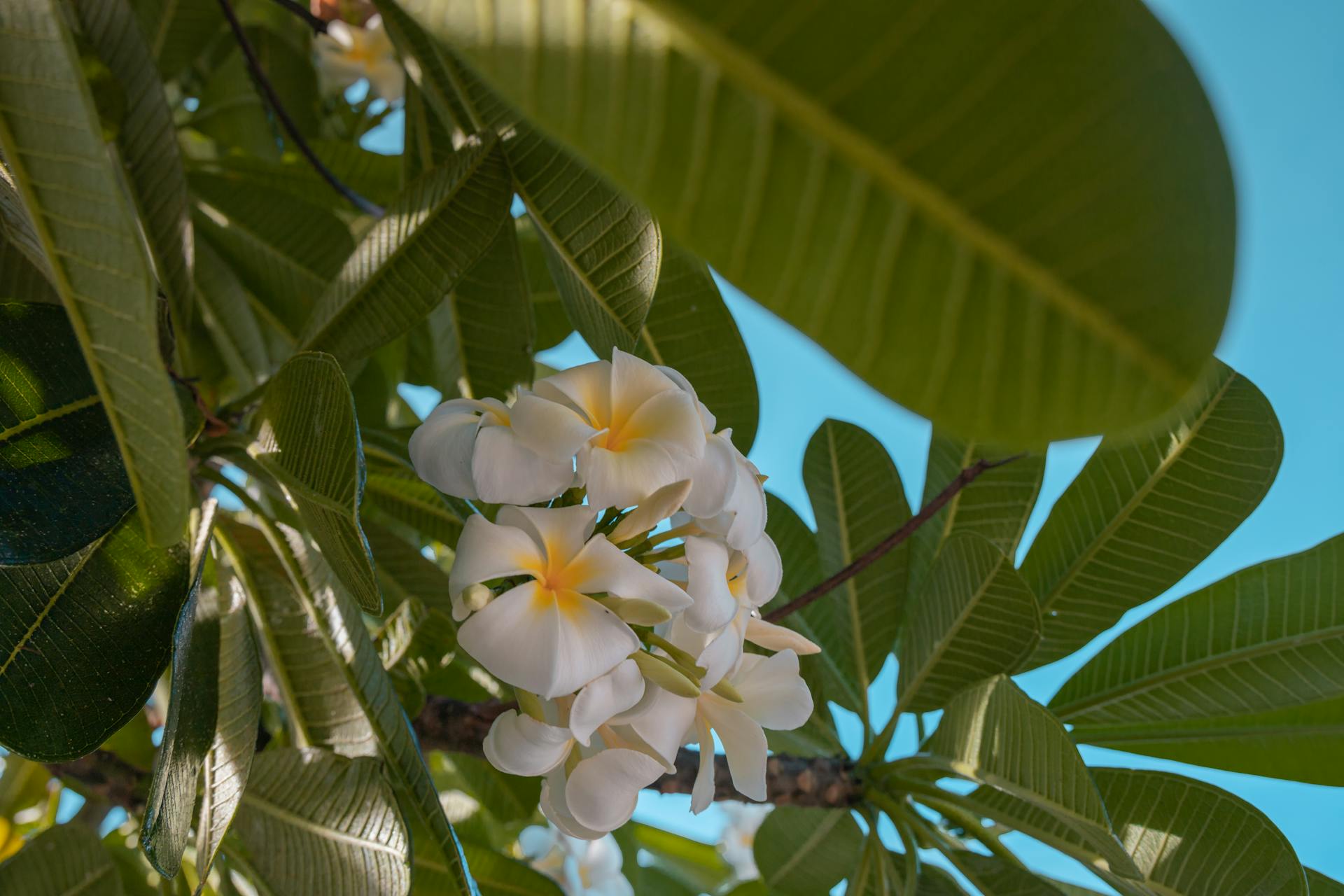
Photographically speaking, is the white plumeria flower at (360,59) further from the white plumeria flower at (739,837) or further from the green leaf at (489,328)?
the white plumeria flower at (739,837)

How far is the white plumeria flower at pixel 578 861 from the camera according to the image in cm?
200

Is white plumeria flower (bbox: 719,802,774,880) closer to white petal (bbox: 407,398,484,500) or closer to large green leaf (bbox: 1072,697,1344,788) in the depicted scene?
large green leaf (bbox: 1072,697,1344,788)

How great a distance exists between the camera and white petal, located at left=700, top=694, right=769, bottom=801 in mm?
623

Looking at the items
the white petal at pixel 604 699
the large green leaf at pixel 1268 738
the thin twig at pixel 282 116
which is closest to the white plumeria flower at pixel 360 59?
the thin twig at pixel 282 116

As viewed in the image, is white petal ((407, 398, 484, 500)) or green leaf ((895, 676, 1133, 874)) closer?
white petal ((407, 398, 484, 500))

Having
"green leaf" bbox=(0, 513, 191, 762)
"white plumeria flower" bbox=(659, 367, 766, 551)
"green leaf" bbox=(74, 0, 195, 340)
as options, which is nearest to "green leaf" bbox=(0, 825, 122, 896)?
"green leaf" bbox=(0, 513, 191, 762)

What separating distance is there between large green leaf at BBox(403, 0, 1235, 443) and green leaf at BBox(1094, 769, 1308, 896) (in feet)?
2.37

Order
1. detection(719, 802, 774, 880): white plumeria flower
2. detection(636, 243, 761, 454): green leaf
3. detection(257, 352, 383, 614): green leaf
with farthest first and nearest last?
detection(719, 802, 774, 880): white plumeria flower, detection(636, 243, 761, 454): green leaf, detection(257, 352, 383, 614): green leaf

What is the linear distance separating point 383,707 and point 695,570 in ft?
0.84

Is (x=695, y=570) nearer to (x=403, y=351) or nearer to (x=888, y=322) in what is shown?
(x=888, y=322)

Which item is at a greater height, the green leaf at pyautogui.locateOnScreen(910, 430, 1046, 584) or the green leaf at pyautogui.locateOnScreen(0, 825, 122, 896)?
the green leaf at pyautogui.locateOnScreen(910, 430, 1046, 584)

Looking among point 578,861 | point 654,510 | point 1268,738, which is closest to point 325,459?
point 654,510

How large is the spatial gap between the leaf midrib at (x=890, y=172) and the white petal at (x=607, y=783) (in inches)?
16.3

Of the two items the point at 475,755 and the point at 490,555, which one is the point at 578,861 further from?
the point at 490,555
